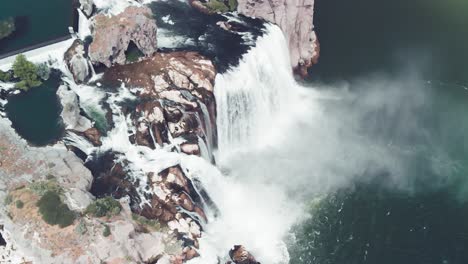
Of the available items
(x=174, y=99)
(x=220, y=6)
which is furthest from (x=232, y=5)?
(x=174, y=99)

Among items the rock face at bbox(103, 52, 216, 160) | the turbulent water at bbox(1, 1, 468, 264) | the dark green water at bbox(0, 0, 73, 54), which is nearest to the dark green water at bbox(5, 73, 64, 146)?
the turbulent water at bbox(1, 1, 468, 264)

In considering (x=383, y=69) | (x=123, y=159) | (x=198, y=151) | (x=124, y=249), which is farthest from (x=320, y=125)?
(x=124, y=249)

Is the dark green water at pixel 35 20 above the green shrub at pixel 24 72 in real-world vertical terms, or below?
above

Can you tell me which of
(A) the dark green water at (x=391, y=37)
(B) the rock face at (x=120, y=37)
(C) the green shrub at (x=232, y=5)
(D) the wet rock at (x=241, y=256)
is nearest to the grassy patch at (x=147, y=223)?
(D) the wet rock at (x=241, y=256)

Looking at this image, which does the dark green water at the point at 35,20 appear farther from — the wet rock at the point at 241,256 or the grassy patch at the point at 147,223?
the wet rock at the point at 241,256

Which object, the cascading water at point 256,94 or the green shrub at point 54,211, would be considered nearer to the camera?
the green shrub at point 54,211

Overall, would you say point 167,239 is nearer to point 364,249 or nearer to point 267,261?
point 267,261

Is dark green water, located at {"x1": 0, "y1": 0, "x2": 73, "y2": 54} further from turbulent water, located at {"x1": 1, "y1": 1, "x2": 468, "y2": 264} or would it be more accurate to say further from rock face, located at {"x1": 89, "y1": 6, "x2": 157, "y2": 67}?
rock face, located at {"x1": 89, "y1": 6, "x2": 157, "y2": 67}

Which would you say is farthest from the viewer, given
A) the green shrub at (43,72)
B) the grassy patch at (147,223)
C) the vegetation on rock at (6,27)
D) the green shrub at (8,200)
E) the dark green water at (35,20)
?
the vegetation on rock at (6,27)
